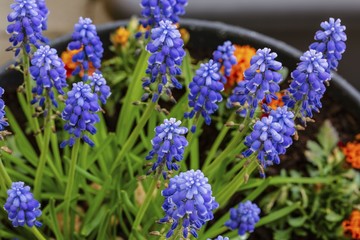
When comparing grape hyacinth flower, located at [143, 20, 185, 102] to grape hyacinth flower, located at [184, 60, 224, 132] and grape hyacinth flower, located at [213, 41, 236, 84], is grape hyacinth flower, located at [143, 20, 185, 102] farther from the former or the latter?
grape hyacinth flower, located at [213, 41, 236, 84]

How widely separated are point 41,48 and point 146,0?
0.26 m

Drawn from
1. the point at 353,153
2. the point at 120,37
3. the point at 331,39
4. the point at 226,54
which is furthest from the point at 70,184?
the point at 353,153

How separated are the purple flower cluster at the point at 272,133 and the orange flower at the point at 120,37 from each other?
2.74 feet

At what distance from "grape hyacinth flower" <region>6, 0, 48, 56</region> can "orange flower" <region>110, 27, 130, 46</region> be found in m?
0.66

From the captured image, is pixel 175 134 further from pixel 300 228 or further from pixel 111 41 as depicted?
pixel 111 41

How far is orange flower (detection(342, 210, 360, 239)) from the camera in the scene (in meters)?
1.58

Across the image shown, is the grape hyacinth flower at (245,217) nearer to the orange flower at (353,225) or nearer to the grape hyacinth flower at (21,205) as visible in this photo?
the orange flower at (353,225)

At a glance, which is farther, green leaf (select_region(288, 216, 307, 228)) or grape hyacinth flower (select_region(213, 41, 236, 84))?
green leaf (select_region(288, 216, 307, 228))

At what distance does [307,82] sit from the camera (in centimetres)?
109

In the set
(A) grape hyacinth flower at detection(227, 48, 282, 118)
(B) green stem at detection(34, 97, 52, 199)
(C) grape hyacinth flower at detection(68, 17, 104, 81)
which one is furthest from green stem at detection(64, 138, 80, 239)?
(A) grape hyacinth flower at detection(227, 48, 282, 118)

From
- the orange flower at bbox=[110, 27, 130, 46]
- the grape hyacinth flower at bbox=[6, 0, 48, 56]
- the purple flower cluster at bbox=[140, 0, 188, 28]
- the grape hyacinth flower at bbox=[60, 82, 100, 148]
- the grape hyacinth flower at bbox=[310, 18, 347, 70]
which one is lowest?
the grape hyacinth flower at bbox=[60, 82, 100, 148]

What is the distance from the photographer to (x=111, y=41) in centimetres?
188

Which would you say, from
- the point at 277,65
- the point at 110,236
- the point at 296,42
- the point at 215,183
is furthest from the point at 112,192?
the point at 296,42

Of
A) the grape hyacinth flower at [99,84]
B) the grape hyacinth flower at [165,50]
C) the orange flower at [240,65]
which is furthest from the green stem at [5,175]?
the orange flower at [240,65]
